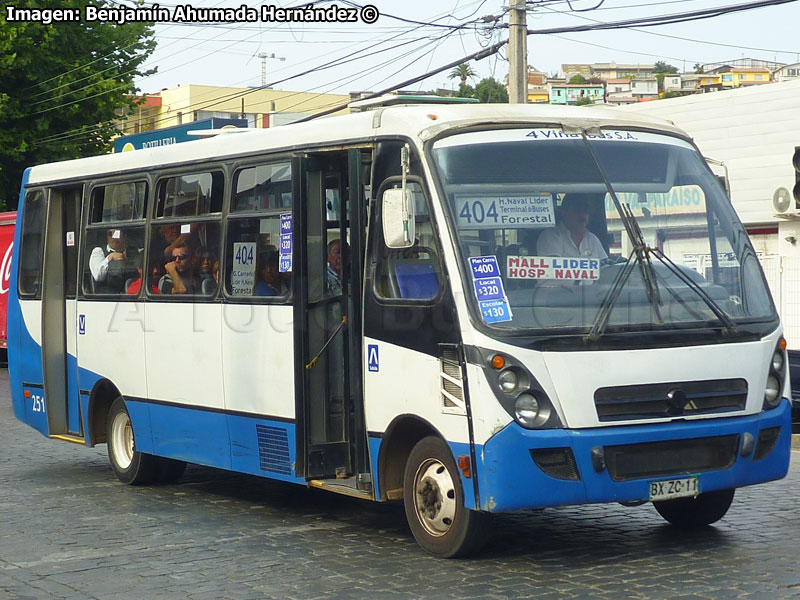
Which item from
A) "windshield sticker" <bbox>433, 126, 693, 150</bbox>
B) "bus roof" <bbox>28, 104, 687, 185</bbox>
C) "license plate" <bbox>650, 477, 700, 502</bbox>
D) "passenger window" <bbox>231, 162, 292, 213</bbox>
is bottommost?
"license plate" <bbox>650, 477, 700, 502</bbox>

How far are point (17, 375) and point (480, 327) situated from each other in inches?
280

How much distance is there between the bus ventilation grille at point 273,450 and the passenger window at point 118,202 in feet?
9.18

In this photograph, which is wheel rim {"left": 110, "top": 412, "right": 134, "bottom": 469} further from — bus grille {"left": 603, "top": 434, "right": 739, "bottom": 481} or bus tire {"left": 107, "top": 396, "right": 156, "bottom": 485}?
bus grille {"left": 603, "top": 434, "right": 739, "bottom": 481}

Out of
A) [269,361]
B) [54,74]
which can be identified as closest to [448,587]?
[269,361]

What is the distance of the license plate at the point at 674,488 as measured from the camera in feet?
24.4

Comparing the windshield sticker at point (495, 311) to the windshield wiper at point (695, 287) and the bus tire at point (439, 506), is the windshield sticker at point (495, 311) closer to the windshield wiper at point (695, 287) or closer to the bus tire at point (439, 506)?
the bus tire at point (439, 506)

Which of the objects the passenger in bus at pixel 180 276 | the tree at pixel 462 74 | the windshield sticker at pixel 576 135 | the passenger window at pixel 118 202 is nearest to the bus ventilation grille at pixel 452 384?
the windshield sticker at pixel 576 135

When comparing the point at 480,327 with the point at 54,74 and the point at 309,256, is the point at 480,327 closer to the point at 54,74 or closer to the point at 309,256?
the point at 309,256

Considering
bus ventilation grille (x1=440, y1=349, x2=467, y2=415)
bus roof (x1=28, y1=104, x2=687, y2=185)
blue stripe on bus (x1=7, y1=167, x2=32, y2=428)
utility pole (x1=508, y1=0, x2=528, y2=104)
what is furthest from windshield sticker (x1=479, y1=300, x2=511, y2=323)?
utility pole (x1=508, y1=0, x2=528, y2=104)

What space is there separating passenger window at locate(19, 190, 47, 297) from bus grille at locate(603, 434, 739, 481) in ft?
23.4

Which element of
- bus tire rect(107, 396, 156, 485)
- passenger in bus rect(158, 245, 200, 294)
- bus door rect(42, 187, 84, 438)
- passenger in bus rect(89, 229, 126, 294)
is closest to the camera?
passenger in bus rect(158, 245, 200, 294)

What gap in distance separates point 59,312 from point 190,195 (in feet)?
8.99

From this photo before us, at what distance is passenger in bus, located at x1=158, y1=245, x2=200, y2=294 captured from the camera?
10406mm

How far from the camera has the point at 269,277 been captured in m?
9.35
